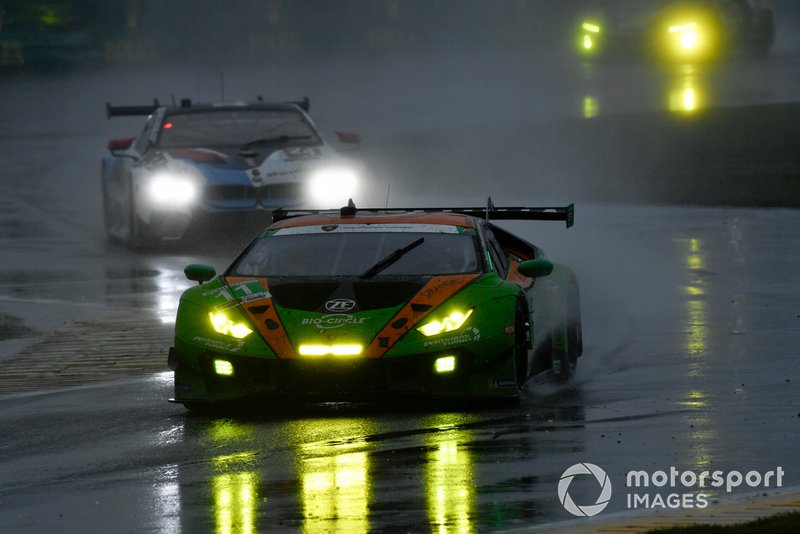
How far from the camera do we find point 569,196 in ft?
84.4

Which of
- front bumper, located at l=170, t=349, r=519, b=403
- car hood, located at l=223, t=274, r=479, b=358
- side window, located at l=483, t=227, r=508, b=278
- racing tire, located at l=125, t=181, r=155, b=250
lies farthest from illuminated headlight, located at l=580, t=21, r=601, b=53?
front bumper, located at l=170, t=349, r=519, b=403

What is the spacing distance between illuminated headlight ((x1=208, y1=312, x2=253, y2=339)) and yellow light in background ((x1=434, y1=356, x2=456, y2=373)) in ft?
3.35

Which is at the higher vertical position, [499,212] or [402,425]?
[499,212]

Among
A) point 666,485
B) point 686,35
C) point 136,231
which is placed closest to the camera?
point 666,485

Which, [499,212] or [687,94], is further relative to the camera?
[687,94]

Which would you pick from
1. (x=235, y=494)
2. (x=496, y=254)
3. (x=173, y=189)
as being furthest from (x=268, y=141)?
(x=235, y=494)

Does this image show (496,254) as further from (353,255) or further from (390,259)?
(353,255)

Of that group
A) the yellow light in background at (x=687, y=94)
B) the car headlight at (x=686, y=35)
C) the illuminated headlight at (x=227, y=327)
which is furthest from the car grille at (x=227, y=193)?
the car headlight at (x=686, y=35)

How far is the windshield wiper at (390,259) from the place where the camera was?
10505mm

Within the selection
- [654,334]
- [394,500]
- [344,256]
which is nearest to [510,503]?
[394,500]

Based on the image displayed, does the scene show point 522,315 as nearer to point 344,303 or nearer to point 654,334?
point 344,303

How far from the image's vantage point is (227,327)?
10.1 meters

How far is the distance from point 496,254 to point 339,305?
1.51 meters

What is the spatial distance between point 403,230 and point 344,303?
1.27 meters
